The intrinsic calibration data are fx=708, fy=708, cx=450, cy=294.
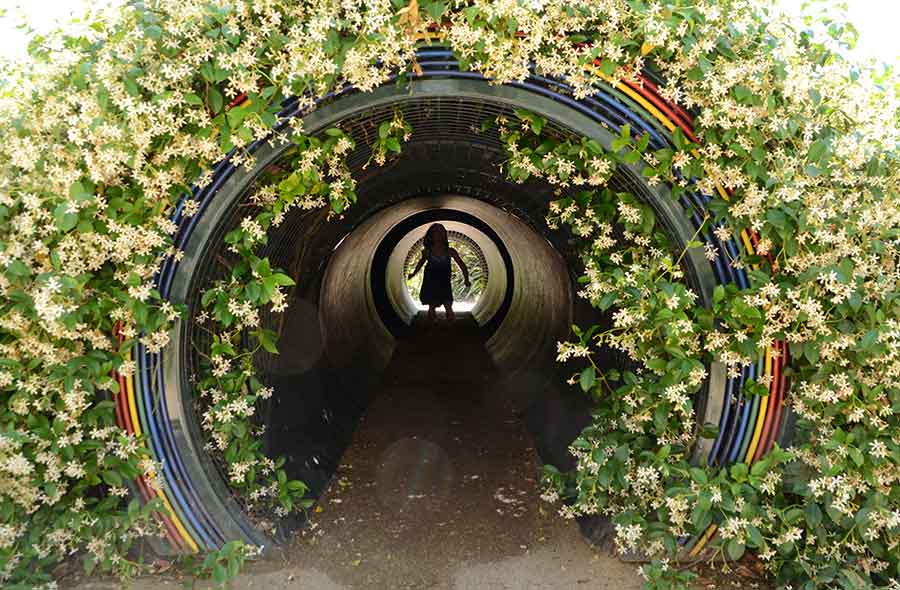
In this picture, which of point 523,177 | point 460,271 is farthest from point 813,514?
point 460,271

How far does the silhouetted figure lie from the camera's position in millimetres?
12617

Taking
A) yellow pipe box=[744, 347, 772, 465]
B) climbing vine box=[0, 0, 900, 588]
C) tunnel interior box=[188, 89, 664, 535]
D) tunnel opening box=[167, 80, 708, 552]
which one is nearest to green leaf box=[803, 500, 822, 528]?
climbing vine box=[0, 0, 900, 588]

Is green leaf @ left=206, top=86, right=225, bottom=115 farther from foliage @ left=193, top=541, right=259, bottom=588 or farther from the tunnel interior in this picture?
foliage @ left=193, top=541, right=259, bottom=588

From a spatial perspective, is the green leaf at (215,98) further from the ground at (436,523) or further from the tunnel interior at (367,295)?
the ground at (436,523)

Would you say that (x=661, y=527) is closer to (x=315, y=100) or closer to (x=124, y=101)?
(x=315, y=100)

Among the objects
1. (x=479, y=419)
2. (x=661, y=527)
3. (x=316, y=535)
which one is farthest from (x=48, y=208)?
(x=479, y=419)

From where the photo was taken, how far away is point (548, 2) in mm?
3225

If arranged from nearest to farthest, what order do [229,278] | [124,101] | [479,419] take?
[124,101] → [229,278] → [479,419]

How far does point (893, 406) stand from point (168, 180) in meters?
3.56

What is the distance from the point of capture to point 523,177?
3.77m

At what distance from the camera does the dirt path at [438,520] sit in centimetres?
420

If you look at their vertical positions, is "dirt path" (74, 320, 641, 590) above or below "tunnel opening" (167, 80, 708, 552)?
below

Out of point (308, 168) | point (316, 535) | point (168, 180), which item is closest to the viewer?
point (168, 180)

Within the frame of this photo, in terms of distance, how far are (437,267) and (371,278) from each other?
49.5 inches
